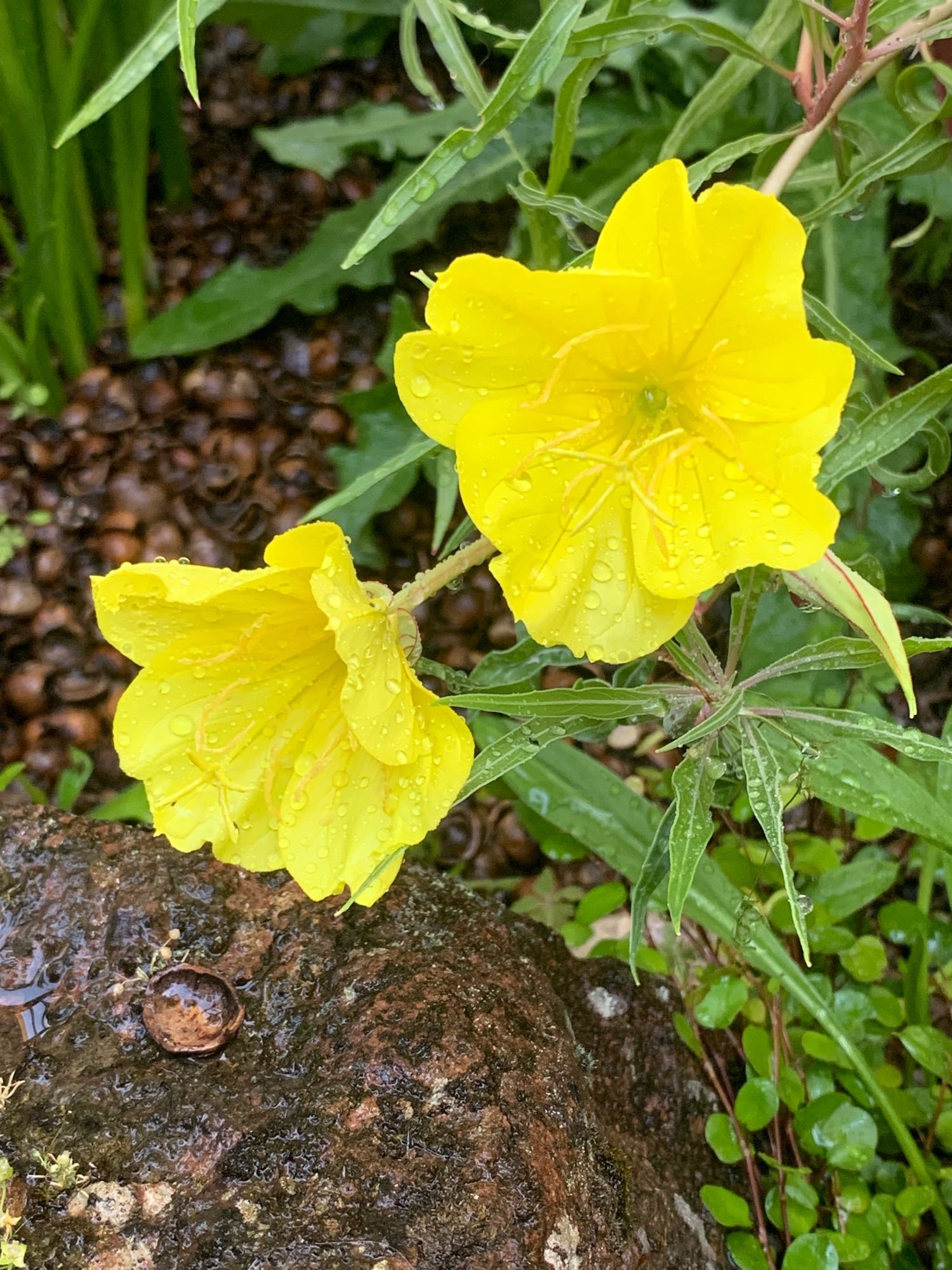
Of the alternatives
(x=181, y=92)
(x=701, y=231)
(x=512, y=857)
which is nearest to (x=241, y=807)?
(x=701, y=231)

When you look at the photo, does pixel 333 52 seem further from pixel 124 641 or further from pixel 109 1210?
pixel 109 1210

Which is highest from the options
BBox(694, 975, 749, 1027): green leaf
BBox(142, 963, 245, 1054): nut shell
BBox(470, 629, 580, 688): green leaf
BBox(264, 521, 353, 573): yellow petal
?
BBox(264, 521, 353, 573): yellow petal

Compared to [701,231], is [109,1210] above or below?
below

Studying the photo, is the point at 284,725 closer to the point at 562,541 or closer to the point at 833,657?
the point at 562,541

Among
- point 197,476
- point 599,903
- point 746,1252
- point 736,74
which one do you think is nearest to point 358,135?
point 197,476

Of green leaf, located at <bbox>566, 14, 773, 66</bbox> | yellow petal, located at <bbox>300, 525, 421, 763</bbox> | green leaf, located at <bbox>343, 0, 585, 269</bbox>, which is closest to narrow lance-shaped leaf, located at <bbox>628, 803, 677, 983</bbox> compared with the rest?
yellow petal, located at <bbox>300, 525, 421, 763</bbox>

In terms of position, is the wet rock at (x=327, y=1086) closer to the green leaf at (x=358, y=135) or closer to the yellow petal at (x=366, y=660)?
the yellow petal at (x=366, y=660)

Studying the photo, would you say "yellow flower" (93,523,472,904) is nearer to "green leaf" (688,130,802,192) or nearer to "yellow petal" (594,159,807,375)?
"yellow petal" (594,159,807,375)
